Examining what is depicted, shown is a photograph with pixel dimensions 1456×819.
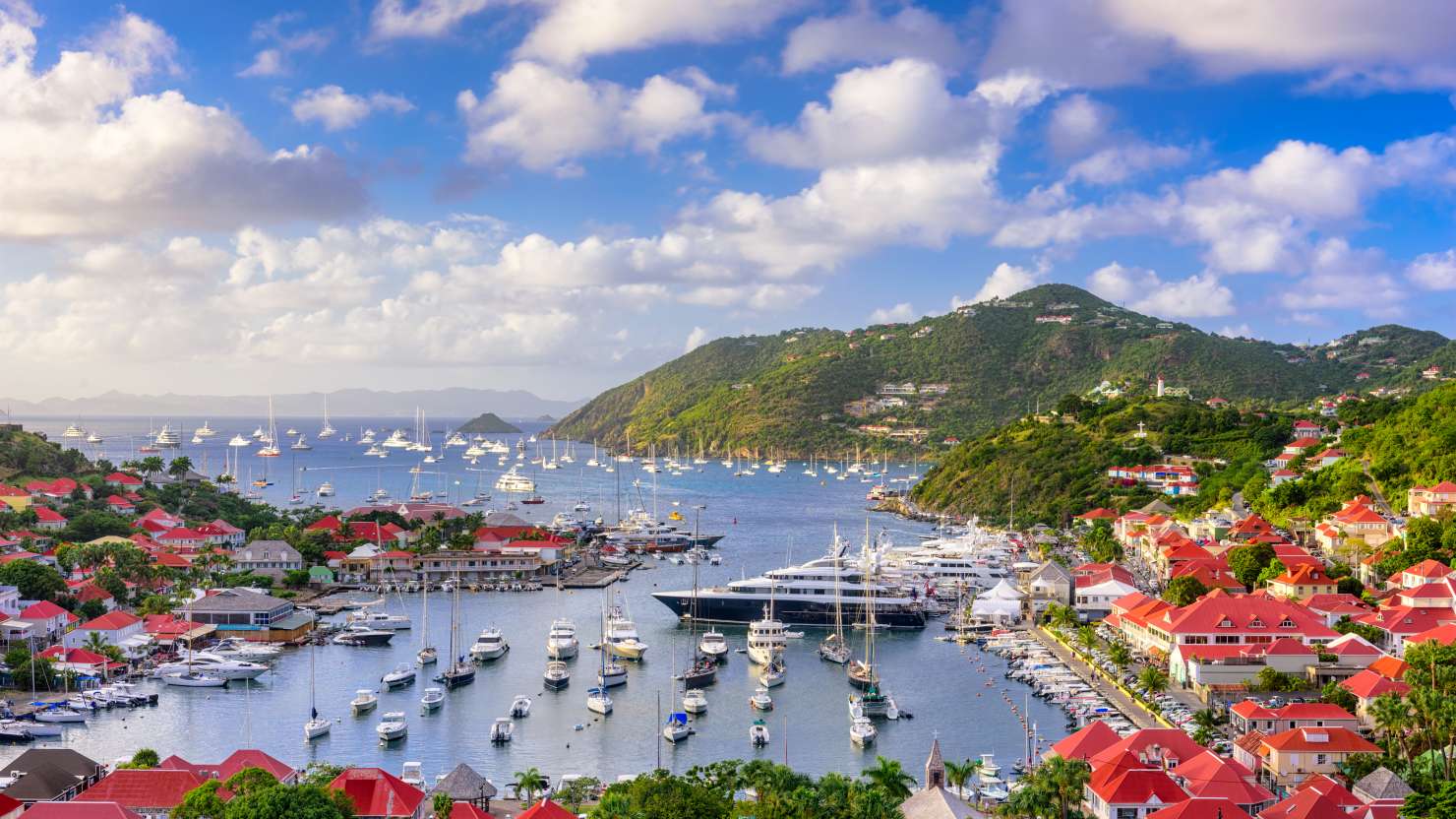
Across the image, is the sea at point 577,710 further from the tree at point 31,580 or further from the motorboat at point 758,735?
the tree at point 31,580

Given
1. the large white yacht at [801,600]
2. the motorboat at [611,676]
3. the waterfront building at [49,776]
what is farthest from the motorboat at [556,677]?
the waterfront building at [49,776]

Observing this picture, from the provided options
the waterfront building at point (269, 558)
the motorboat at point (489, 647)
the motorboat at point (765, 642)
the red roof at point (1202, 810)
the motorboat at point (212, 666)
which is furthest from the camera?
the waterfront building at point (269, 558)

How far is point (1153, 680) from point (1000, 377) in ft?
491

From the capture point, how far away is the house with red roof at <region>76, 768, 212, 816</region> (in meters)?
24.6

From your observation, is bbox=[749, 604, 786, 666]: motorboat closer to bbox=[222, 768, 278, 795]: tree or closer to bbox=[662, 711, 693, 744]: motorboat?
bbox=[662, 711, 693, 744]: motorboat

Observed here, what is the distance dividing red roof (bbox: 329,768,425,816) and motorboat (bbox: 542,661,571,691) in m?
14.7

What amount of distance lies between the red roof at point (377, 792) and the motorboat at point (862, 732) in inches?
517

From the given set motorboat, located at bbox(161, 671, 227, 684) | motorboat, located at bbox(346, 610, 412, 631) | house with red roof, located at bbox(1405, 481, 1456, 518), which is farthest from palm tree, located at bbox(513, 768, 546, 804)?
house with red roof, located at bbox(1405, 481, 1456, 518)

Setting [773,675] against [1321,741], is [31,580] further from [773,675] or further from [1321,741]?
[1321,741]

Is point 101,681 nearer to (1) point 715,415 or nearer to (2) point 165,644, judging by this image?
(2) point 165,644

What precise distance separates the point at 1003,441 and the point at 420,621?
212 feet

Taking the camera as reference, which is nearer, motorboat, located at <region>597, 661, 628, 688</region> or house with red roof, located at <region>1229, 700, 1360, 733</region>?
house with red roof, located at <region>1229, 700, 1360, 733</region>

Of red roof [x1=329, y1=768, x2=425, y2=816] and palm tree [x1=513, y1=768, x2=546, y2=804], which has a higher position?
red roof [x1=329, y1=768, x2=425, y2=816]

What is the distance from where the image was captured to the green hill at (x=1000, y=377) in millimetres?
154750
